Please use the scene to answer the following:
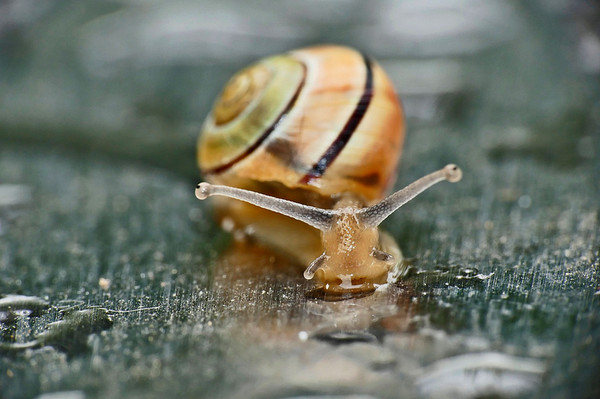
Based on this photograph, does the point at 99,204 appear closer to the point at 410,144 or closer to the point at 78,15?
the point at 410,144

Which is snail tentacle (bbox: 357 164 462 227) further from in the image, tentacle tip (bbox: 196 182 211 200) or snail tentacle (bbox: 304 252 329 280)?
tentacle tip (bbox: 196 182 211 200)

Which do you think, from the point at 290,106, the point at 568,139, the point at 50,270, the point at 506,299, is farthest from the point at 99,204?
the point at 568,139

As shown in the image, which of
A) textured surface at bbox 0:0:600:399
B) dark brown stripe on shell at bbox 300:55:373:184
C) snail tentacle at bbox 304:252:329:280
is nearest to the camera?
textured surface at bbox 0:0:600:399

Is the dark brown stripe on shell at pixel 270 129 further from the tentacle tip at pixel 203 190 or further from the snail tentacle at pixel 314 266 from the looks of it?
the snail tentacle at pixel 314 266

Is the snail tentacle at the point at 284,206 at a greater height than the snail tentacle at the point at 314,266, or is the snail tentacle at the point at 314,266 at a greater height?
the snail tentacle at the point at 284,206

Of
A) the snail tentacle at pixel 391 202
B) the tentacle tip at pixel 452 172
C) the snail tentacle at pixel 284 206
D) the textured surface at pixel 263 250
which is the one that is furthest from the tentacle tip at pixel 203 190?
the tentacle tip at pixel 452 172

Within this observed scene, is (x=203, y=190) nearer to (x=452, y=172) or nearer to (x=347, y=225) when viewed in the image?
(x=347, y=225)

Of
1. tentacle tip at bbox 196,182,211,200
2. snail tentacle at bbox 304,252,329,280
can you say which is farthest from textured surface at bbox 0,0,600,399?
tentacle tip at bbox 196,182,211,200
